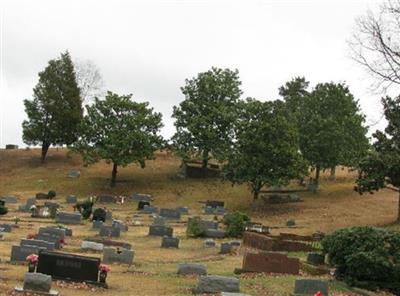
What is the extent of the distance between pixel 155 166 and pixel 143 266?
45982 millimetres

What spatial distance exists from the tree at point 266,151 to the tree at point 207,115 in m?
8.96

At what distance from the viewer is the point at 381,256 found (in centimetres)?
1941

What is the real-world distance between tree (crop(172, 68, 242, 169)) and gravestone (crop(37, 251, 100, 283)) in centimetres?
4251

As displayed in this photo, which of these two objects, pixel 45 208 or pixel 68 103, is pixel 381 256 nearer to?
pixel 45 208

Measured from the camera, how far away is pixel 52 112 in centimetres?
6975

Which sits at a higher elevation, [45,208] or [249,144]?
[249,144]

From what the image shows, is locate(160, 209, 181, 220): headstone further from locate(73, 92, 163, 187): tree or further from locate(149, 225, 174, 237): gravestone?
locate(73, 92, 163, 187): tree

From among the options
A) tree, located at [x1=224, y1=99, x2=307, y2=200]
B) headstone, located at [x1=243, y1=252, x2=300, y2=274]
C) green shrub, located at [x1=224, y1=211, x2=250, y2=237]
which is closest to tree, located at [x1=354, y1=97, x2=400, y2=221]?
tree, located at [x1=224, y1=99, x2=307, y2=200]

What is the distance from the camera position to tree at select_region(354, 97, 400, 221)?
129 ft

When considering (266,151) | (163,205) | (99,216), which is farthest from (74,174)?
(99,216)

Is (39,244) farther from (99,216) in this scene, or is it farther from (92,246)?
(99,216)

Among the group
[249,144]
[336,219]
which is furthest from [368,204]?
[249,144]

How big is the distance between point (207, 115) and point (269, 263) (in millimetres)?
42137

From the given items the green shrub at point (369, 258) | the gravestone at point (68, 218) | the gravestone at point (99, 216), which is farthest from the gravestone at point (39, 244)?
the gravestone at point (99, 216)
